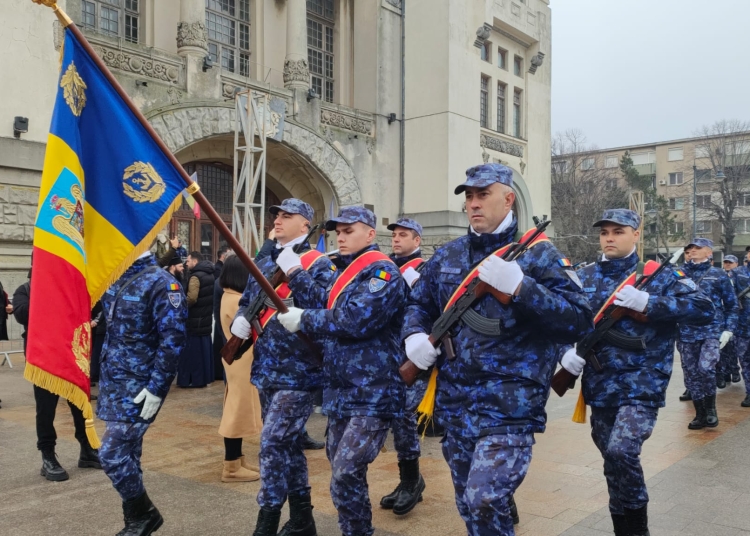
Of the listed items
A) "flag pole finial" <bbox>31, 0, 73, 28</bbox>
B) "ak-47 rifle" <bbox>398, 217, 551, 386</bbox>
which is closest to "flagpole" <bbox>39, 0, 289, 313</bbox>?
"flag pole finial" <bbox>31, 0, 73, 28</bbox>

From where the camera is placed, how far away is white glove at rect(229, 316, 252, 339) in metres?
4.69

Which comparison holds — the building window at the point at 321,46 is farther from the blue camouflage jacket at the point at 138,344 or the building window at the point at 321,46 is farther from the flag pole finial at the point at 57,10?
the flag pole finial at the point at 57,10

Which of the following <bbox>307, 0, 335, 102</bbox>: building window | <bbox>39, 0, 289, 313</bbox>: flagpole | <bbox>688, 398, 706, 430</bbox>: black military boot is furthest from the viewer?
<bbox>307, 0, 335, 102</bbox>: building window

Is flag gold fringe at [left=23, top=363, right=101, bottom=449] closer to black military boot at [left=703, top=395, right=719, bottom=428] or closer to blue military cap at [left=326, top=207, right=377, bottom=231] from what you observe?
blue military cap at [left=326, top=207, right=377, bottom=231]

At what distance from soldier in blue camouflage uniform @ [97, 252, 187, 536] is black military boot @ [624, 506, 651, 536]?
9.68 ft

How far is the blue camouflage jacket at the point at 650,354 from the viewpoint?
14.2ft

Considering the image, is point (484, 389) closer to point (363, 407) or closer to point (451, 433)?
point (451, 433)

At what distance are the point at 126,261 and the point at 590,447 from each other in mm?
5175

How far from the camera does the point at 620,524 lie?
14.2ft

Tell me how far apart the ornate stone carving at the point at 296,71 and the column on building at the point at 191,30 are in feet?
8.92

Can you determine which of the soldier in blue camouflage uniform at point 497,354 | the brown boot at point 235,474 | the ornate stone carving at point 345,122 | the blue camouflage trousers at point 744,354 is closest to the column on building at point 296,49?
the ornate stone carving at point 345,122

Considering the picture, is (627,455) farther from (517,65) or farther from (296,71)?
(517,65)

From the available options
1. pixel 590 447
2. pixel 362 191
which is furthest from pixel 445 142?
pixel 590 447

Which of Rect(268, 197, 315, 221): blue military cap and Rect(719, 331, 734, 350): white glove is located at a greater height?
Rect(268, 197, 315, 221): blue military cap
